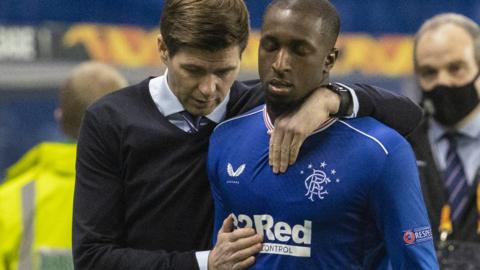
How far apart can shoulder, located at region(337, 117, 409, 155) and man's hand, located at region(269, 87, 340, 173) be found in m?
0.07

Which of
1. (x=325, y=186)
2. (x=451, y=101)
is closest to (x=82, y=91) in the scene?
(x=451, y=101)

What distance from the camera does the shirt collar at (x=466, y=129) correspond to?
4.48m

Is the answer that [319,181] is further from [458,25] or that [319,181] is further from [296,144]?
[458,25]

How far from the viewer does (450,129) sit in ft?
14.8

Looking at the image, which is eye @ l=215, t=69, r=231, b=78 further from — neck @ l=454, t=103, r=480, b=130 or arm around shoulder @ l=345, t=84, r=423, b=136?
neck @ l=454, t=103, r=480, b=130

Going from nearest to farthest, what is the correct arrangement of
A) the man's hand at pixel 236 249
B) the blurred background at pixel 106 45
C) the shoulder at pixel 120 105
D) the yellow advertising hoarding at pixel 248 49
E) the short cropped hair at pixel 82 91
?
the man's hand at pixel 236 249 < the shoulder at pixel 120 105 < the short cropped hair at pixel 82 91 < the blurred background at pixel 106 45 < the yellow advertising hoarding at pixel 248 49

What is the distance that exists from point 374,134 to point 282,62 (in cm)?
28

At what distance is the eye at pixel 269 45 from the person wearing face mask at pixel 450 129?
1.34 metres

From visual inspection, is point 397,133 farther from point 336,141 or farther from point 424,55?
point 424,55

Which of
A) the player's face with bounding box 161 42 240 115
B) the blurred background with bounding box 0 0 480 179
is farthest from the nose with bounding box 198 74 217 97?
the blurred background with bounding box 0 0 480 179

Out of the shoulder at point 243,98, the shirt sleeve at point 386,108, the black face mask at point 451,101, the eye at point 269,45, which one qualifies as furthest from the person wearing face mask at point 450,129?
the eye at point 269,45

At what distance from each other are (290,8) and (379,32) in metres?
5.09

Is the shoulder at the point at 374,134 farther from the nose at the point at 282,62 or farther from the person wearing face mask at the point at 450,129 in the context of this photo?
the person wearing face mask at the point at 450,129

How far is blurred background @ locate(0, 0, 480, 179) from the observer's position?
23.4ft
